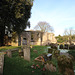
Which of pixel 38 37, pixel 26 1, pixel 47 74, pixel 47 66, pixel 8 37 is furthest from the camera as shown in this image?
pixel 38 37

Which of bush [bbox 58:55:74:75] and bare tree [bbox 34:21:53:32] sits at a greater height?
bare tree [bbox 34:21:53:32]

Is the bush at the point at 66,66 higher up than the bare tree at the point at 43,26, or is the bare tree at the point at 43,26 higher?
the bare tree at the point at 43,26

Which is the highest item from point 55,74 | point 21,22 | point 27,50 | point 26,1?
point 26,1

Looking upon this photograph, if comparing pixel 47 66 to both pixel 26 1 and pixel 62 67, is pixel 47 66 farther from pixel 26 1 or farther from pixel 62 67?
pixel 26 1

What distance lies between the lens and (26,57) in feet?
21.1

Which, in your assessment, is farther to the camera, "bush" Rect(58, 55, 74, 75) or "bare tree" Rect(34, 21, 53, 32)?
"bare tree" Rect(34, 21, 53, 32)

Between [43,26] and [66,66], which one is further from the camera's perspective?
[43,26]

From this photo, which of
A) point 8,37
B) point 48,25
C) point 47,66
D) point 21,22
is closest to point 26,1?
point 21,22

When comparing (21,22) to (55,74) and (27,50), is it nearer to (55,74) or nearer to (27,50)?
(27,50)

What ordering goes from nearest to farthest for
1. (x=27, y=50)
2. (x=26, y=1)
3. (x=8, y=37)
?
1. (x=27, y=50)
2. (x=26, y=1)
3. (x=8, y=37)

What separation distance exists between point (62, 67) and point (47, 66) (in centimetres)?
105

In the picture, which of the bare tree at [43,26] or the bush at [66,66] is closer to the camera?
the bush at [66,66]

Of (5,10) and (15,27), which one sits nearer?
(5,10)

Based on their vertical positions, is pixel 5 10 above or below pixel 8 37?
above
